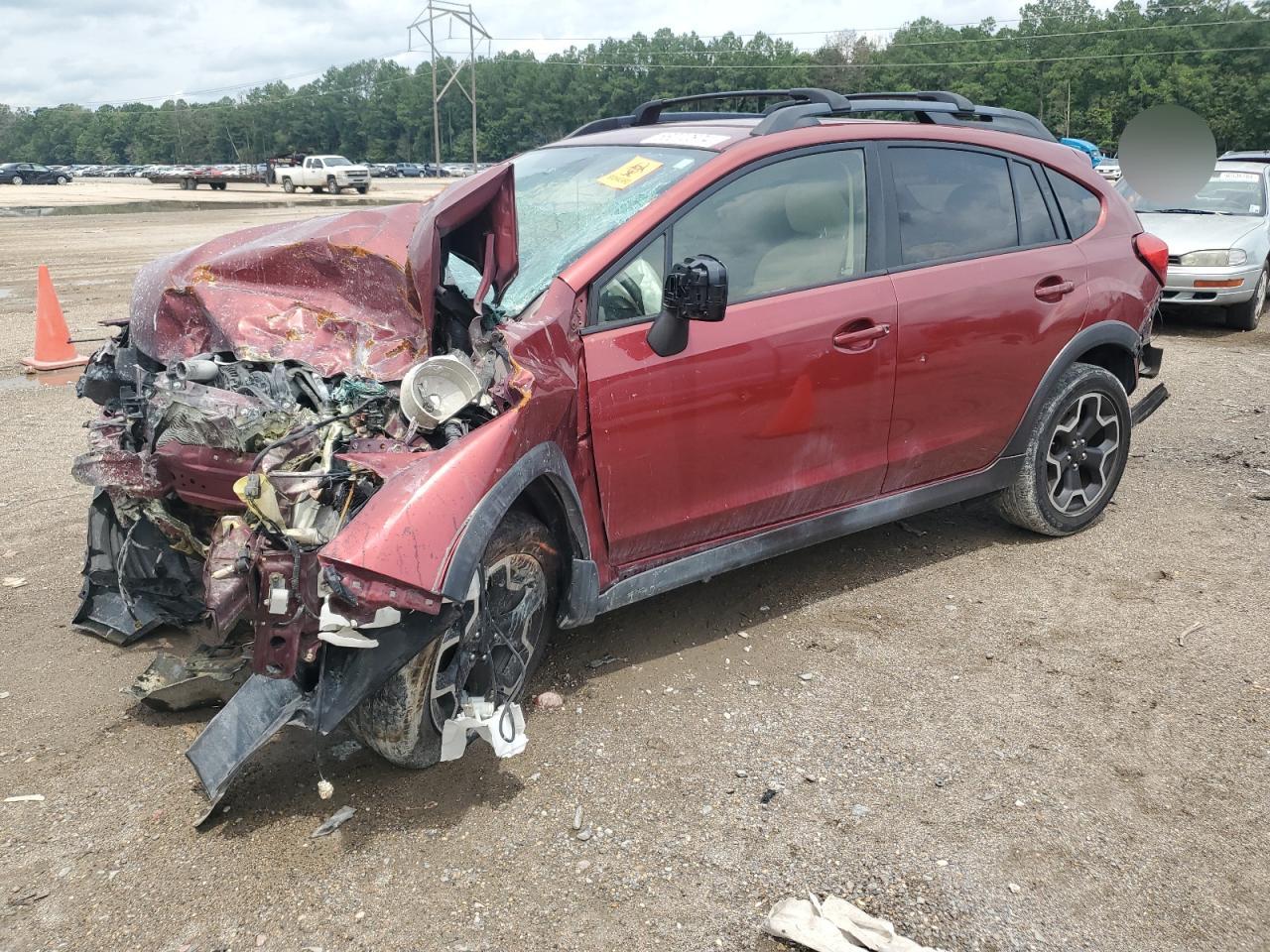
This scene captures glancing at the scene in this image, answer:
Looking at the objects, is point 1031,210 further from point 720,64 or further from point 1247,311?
point 720,64

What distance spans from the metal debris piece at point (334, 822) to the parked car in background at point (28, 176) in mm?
65709

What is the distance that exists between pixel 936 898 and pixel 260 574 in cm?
193

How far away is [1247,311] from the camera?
10273 millimetres

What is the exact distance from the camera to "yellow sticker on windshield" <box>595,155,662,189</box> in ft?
12.1

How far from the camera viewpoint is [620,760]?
3.17 m

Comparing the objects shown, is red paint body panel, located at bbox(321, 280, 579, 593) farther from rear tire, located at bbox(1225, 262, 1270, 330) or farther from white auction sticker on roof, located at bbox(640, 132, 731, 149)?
rear tire, located at bbox(1225, 262, 1270, 330)

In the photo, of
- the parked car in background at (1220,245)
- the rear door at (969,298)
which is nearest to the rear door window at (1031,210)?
the rear door at (969,298)

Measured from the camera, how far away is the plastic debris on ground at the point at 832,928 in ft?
7.77

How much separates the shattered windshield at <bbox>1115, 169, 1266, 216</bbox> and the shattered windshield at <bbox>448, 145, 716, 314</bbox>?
28.4 feet

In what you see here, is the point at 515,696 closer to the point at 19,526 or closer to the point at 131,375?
the point at 131,375

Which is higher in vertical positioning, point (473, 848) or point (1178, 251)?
point (1178, 251)

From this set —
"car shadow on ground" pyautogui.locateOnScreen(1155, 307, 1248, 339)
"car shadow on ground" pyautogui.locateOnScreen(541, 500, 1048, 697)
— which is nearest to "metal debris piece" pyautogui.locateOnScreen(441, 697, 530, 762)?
"car shadow on ground" pyautogui.locateOnScreen(541, 500, 1048, 697)

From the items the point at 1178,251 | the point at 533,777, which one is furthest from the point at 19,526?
the point at 1178,251

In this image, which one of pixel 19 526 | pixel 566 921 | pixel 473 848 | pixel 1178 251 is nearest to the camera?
pixel 566 921
